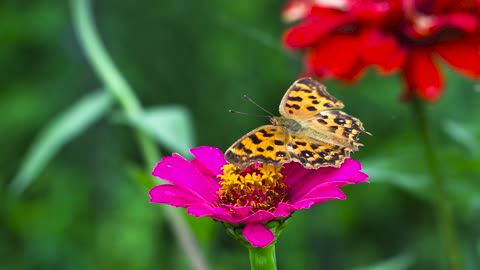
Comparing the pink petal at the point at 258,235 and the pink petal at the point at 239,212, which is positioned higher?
the pink petal at the point at 239,212

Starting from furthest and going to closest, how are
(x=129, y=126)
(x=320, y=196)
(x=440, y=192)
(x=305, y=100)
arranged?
(x=129, y=126), (x=440, y=192), (x=305, y=100), (x=320, y=196)

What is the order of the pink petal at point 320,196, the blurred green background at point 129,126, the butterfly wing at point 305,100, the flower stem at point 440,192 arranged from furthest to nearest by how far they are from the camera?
1. the blurred green background at point 129,126
2. the flower stem at point 440,192
3. the butterfly wing at point 305,100
4. the pink petal at point 320,196

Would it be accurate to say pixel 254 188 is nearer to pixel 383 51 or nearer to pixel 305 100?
pixel 305 100

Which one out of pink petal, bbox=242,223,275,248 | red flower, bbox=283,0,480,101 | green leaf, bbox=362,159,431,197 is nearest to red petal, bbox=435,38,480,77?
red flower, bbox=283,0,480,101

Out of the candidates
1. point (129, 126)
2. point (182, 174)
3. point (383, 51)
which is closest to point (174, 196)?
point (182, 174)

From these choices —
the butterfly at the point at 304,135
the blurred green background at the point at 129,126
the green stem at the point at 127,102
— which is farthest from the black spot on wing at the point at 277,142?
the blurred green background at the point at 129,126

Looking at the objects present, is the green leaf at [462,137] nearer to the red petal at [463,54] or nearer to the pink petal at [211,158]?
the red petal at [463,54]

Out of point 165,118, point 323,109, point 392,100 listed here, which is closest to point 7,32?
point 392,100

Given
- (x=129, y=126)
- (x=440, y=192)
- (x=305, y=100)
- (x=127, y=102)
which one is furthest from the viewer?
(x=129, y=126)
